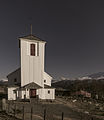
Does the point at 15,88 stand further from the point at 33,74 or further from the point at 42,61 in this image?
the point at 42,61

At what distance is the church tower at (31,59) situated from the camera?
2847 cm

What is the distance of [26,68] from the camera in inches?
1121

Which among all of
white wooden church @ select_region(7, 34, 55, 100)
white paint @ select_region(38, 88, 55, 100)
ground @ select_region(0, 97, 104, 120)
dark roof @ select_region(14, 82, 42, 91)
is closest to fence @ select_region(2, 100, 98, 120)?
ground @ select_region(0, 97, 104, 120)

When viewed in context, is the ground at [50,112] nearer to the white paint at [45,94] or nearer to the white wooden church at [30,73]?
the white wooden church at [30,73]

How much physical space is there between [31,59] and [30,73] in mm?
2995

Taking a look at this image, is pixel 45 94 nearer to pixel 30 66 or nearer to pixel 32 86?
pixel 32 86

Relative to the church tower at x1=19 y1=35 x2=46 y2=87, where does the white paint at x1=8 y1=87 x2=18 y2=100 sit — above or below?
below

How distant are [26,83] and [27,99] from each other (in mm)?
3343

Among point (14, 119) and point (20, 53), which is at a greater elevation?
point (20, 53)

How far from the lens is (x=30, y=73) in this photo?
28.7 m

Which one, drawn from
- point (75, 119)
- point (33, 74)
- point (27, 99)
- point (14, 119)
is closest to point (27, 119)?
point (14, 119)

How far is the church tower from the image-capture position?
28.5m

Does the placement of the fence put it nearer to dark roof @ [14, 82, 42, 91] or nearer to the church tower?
dark roof @ [14, 82, 42, 91]

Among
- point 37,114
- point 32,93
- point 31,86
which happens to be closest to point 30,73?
point 31,86
